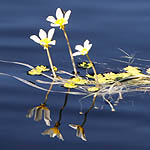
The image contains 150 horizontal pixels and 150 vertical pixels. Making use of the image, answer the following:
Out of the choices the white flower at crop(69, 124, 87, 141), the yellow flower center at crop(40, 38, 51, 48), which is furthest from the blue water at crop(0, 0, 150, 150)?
the yellow flower center at crop(40, 38, 51, 48)

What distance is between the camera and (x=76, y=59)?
295cm

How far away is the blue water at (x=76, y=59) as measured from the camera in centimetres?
230

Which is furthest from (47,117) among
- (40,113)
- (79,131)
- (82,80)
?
(82,80)

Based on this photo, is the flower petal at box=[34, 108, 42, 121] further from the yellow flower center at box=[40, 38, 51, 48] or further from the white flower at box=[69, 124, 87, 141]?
the yellow flower center at box=[40, 38, 51, 48]

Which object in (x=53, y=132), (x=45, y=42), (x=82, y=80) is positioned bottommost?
(x=53, y=132)

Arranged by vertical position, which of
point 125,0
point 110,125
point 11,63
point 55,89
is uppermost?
point 125,0

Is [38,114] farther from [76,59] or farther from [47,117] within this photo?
[76,59]

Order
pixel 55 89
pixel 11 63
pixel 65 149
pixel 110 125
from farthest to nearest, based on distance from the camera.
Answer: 1. pixel 11 63
2. pixel 55 89
3. pixel 110 125
4. pixel 65 149

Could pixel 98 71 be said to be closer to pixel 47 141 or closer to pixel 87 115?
pixel 87 115

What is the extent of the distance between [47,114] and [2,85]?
1.14 feet

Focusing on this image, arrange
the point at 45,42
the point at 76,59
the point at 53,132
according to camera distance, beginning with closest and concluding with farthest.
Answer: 1. the point at 53,132
2. the point at 45,42
3. the point at 76,59

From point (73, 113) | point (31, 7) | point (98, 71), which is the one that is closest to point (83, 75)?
point (98, 71)

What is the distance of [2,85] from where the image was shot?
8.84 feet

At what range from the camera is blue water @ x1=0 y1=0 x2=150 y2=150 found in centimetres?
230
